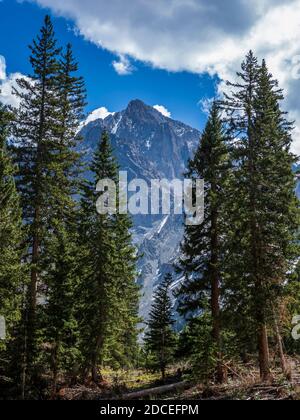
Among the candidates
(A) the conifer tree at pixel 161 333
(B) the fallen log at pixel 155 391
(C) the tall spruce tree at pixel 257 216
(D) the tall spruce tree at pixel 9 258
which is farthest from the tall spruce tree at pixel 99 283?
(C) the tall spruce tree at pixel 257 216

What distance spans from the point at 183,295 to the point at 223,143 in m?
9.27

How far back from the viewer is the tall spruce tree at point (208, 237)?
23.8 metres

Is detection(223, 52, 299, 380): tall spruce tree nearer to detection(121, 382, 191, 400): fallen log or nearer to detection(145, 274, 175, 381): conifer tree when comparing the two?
detection(121, 382, 191, 400): fallen log

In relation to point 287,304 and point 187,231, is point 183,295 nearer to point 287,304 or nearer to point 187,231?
point 187,231

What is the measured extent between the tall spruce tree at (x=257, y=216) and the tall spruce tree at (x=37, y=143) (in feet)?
37.3

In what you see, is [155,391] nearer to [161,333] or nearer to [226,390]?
[226,390]

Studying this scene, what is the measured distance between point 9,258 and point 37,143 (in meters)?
9.51

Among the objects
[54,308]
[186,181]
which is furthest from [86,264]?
[186,181]

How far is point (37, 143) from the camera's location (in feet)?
90.8

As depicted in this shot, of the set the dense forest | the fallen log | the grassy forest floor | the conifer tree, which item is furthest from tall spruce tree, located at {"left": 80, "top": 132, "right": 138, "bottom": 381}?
the conifer tree

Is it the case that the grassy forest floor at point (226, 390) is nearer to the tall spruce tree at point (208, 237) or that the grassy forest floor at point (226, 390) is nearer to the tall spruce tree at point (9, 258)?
the tall spruce tree at point (208, 237)

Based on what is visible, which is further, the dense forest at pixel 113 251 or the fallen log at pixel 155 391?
the fallen log at pixel 155 391

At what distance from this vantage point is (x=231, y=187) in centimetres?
2120

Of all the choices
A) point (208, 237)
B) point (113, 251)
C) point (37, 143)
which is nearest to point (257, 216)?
point (208, 237)
